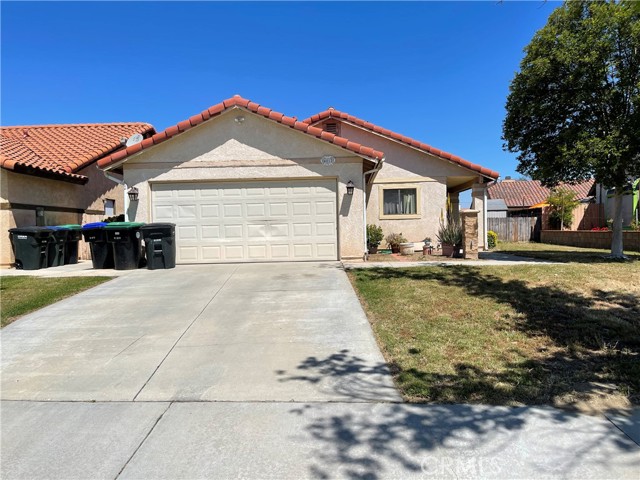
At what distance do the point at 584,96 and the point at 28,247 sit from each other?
15.1 m

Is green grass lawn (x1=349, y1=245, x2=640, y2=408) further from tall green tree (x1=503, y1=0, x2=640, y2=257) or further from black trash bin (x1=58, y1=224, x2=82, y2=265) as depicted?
black trash bin (x1=58, y1=224, x2=82, y2=265)

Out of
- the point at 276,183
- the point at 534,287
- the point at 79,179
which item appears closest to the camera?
the point at 534,287

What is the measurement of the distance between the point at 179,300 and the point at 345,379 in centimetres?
405

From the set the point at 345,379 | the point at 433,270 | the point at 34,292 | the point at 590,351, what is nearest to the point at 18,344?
the point at 34,292

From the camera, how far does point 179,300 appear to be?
6871 millimetres

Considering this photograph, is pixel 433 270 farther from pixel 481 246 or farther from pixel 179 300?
pixel 481 246

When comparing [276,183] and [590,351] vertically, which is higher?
[276,183]

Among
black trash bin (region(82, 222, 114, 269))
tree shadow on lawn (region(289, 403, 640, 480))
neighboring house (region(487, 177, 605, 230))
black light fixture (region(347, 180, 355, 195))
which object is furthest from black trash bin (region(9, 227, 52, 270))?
neighboring house (region(487, 177, 605, 230))

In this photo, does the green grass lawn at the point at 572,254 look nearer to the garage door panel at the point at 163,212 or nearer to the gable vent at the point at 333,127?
the gable vent at the point at 333,127

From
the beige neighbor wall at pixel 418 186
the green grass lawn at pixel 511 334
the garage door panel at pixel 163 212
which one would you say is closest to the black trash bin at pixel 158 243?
the garage door panel at pixel 163 212

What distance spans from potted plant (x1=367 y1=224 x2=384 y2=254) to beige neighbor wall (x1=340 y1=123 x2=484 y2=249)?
2.93ft

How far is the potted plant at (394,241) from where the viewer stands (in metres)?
13.8

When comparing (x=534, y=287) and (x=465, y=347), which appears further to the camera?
(x=534, y=287)

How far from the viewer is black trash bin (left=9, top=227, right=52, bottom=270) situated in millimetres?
10406
